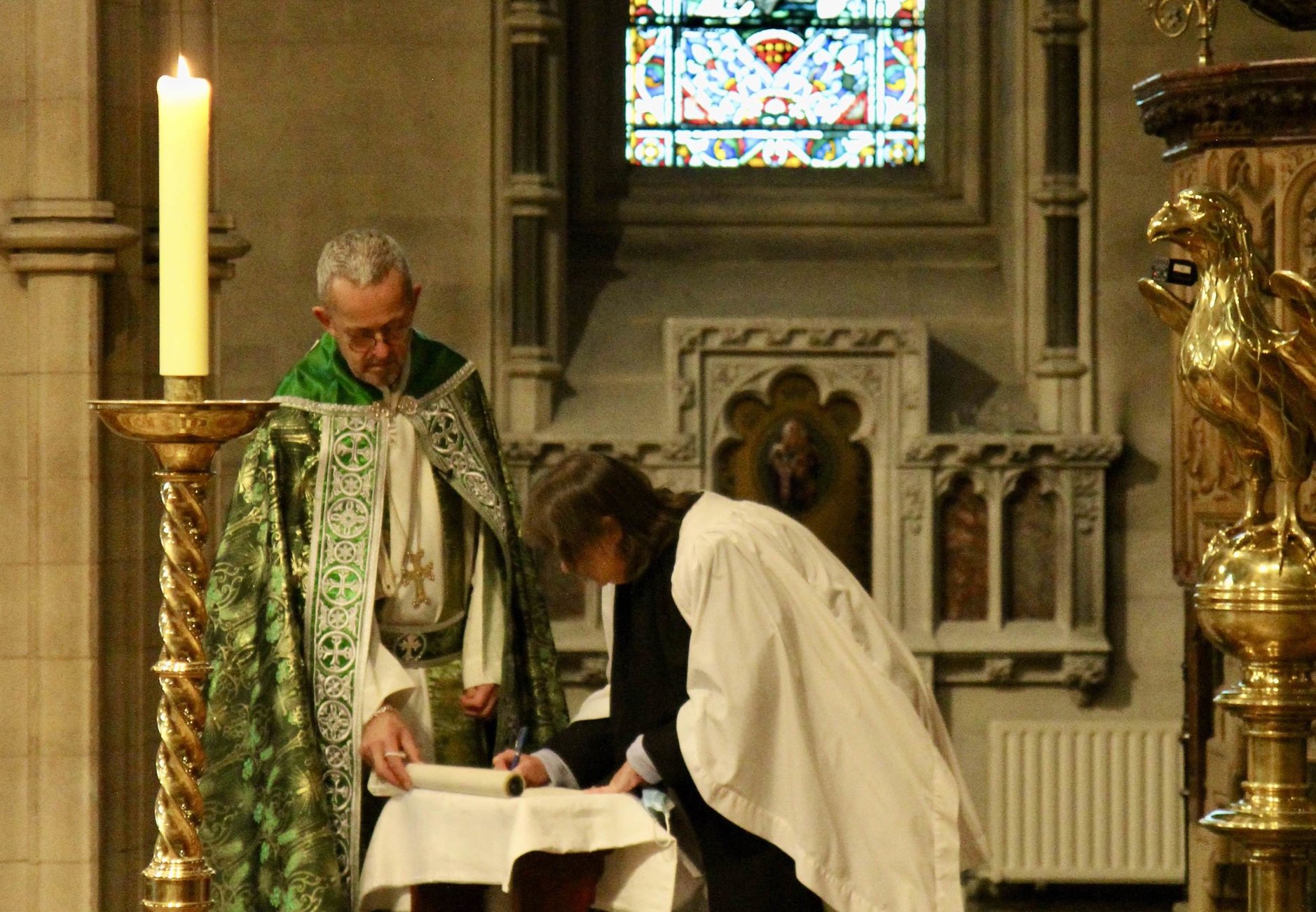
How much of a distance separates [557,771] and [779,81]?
19.4 ft

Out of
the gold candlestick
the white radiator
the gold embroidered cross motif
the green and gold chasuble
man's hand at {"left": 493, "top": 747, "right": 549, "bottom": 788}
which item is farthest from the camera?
the white radiator

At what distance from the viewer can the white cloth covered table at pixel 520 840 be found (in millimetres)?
3055

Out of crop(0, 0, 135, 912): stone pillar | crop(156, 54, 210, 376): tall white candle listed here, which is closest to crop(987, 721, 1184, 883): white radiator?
crop(0, 0, 135, 912): stone pillar

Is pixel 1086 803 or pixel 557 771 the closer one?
pixel 557 771

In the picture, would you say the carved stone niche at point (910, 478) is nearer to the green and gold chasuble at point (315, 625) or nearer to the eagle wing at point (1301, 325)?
the green and gold chasuble at point (315, 625)

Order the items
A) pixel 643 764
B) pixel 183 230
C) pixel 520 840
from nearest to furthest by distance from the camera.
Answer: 1. pixel 183 230
2. pixel 520 840
3. pixel 643 764

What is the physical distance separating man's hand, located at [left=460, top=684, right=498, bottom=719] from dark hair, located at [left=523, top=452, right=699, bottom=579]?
49 centimetres

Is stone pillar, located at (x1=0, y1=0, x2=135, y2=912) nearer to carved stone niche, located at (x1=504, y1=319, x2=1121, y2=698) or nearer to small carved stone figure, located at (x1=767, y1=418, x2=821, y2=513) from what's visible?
carved stone niche, located at (x1=504, y1=319, x2=1121, y2=698)

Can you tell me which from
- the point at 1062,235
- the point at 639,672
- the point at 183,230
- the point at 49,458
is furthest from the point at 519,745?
the point at 1062,235

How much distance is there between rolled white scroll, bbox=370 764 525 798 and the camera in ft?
9.98

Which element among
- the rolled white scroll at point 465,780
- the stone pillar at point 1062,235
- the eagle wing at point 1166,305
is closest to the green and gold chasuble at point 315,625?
the rolled white scroll at point 465,780

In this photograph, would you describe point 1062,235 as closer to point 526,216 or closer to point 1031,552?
point 1031,552

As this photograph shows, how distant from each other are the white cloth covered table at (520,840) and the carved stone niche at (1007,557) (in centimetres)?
498

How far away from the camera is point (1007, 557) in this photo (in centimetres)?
819
